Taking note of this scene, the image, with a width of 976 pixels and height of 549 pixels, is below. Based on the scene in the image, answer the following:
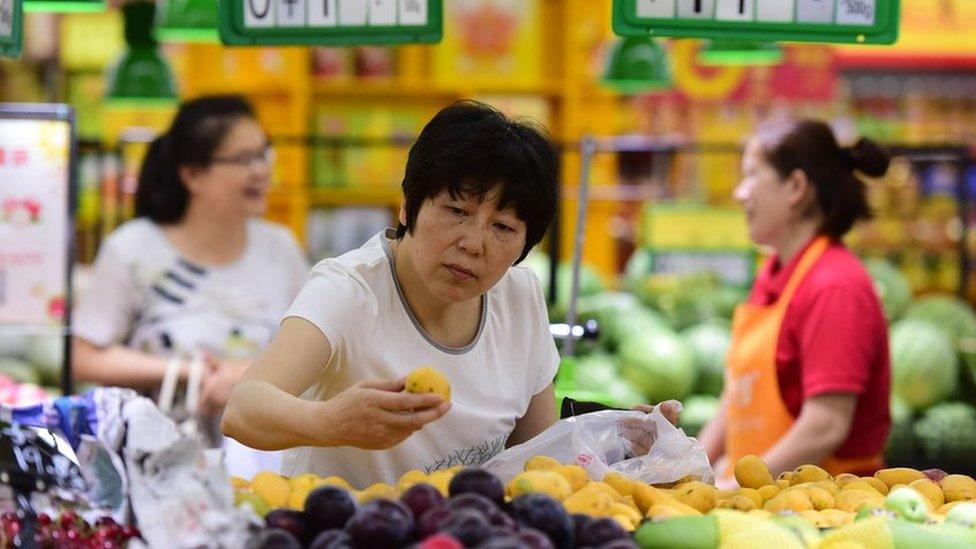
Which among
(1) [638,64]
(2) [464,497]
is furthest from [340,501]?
(1) [638,64]

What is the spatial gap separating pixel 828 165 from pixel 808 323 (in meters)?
0.51

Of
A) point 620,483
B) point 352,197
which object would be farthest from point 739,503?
point 352,197

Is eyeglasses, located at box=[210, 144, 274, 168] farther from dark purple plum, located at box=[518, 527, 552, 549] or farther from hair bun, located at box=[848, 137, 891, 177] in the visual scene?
dark purple plum, located at box=[518, 527, 552, 549]

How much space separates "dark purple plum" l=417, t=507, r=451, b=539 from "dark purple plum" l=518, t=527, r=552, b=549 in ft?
0.36

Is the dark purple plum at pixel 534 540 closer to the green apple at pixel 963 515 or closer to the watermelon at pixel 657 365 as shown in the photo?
the green apple at pixel 963 515

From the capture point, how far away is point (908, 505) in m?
2.43

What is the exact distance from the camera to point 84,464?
2373mm

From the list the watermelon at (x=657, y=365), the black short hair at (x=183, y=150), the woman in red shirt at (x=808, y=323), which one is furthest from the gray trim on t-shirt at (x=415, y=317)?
the watermelon at (x=657, y=365)

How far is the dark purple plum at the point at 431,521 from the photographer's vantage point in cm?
199

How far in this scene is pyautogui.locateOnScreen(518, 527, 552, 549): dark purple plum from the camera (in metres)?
1.91

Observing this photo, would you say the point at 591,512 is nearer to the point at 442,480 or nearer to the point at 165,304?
the point at 442,480

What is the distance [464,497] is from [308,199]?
22.9 ft

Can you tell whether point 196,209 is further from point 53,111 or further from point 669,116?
point 669,116

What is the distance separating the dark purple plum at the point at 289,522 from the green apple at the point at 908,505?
3.20 feet
